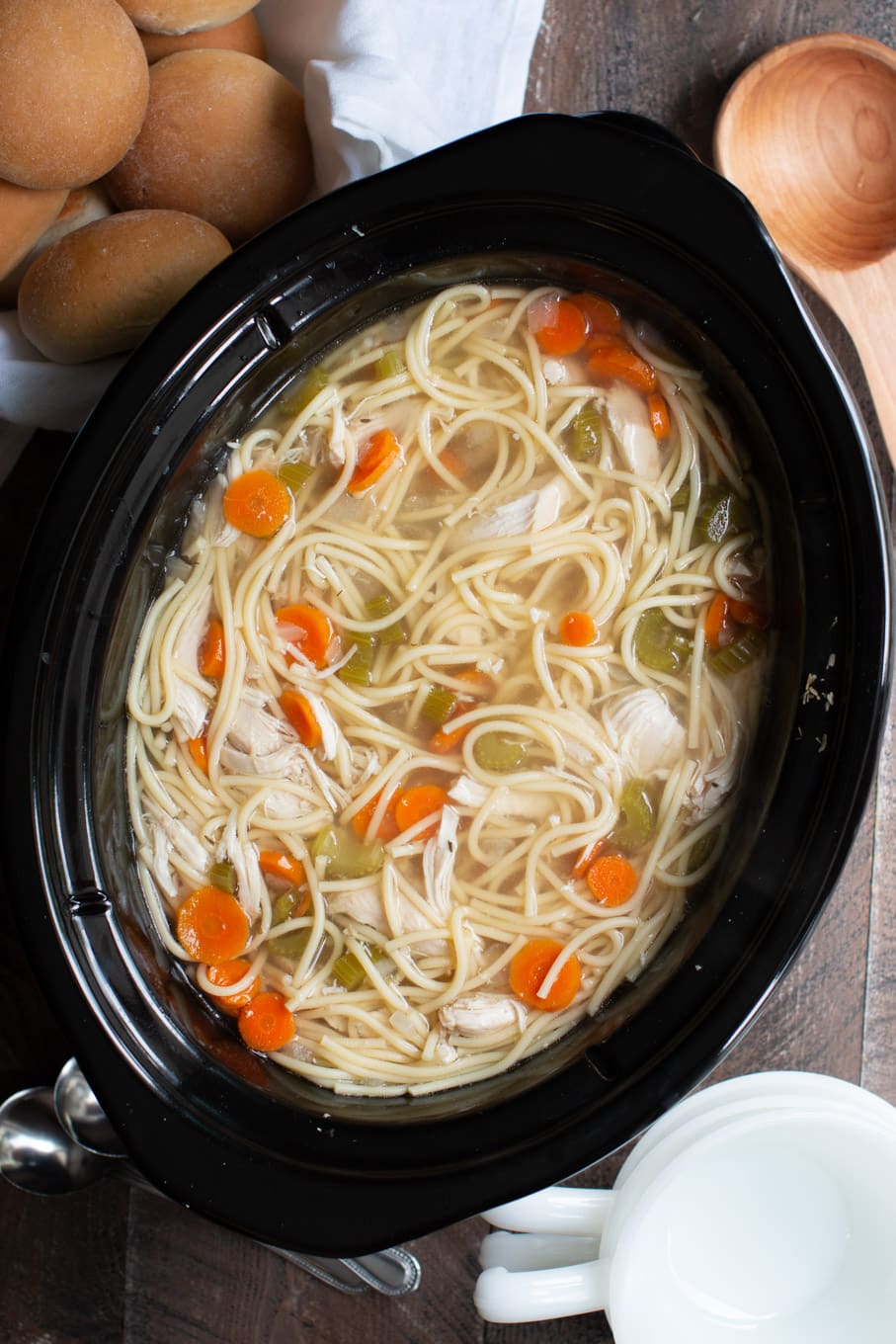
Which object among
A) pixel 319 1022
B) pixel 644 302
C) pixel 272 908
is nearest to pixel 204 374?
pixel 644 302

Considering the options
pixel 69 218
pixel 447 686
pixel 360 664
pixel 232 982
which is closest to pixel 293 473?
pixel 360 664

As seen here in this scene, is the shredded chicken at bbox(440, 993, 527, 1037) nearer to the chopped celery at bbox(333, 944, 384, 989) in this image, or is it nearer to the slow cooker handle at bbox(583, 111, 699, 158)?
the chopped celery at bbox(333, 944, 384, 989)

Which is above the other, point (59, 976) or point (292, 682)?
point (292, 682)

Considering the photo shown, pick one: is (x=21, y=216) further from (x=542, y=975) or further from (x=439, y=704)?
(x=542, y=975)

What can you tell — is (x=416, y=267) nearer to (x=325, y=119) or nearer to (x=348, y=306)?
(x=348, y=306)

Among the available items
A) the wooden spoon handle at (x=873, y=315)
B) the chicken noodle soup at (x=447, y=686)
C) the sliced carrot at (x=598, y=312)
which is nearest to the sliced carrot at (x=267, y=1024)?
the chicken noodle soup at (x=447, y=686)

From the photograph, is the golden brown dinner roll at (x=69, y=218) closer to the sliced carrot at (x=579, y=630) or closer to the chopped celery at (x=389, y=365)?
the chopped celery at (x=389, y=365)
